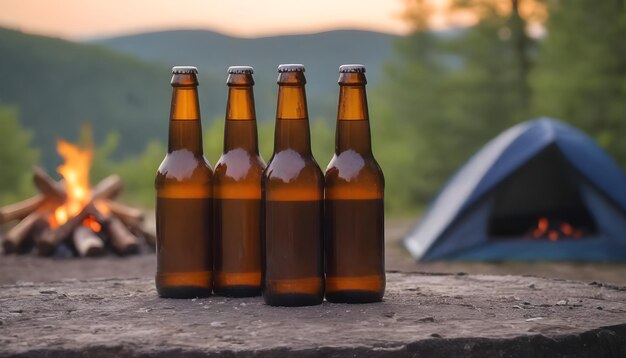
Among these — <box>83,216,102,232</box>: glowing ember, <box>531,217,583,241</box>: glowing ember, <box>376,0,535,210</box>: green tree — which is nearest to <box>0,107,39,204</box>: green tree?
<box>376,0,535,210</box>: green tree

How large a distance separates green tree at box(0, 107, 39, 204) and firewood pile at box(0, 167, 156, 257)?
7.98 metres

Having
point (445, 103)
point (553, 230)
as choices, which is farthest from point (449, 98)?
point (553, 230)

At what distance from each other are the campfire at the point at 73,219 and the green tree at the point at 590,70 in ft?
27.2

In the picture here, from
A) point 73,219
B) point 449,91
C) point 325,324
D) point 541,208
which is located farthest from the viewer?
point 449,91

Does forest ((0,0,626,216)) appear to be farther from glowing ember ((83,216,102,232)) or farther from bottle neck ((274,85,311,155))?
bottle neck ((274,85,311,155))

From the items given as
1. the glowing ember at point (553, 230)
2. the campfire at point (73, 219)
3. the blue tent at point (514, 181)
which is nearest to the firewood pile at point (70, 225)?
the campfire at point (73, 219)

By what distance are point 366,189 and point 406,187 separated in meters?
15.6

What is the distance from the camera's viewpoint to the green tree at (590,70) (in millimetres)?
14703

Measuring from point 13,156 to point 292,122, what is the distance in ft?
52.3

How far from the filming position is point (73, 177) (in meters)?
9.12

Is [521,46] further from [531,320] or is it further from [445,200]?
[531,320]

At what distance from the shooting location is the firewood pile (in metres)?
8.62

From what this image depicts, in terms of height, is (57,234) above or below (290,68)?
below

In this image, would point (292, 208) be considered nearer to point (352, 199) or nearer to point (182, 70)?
point (352, 199)
